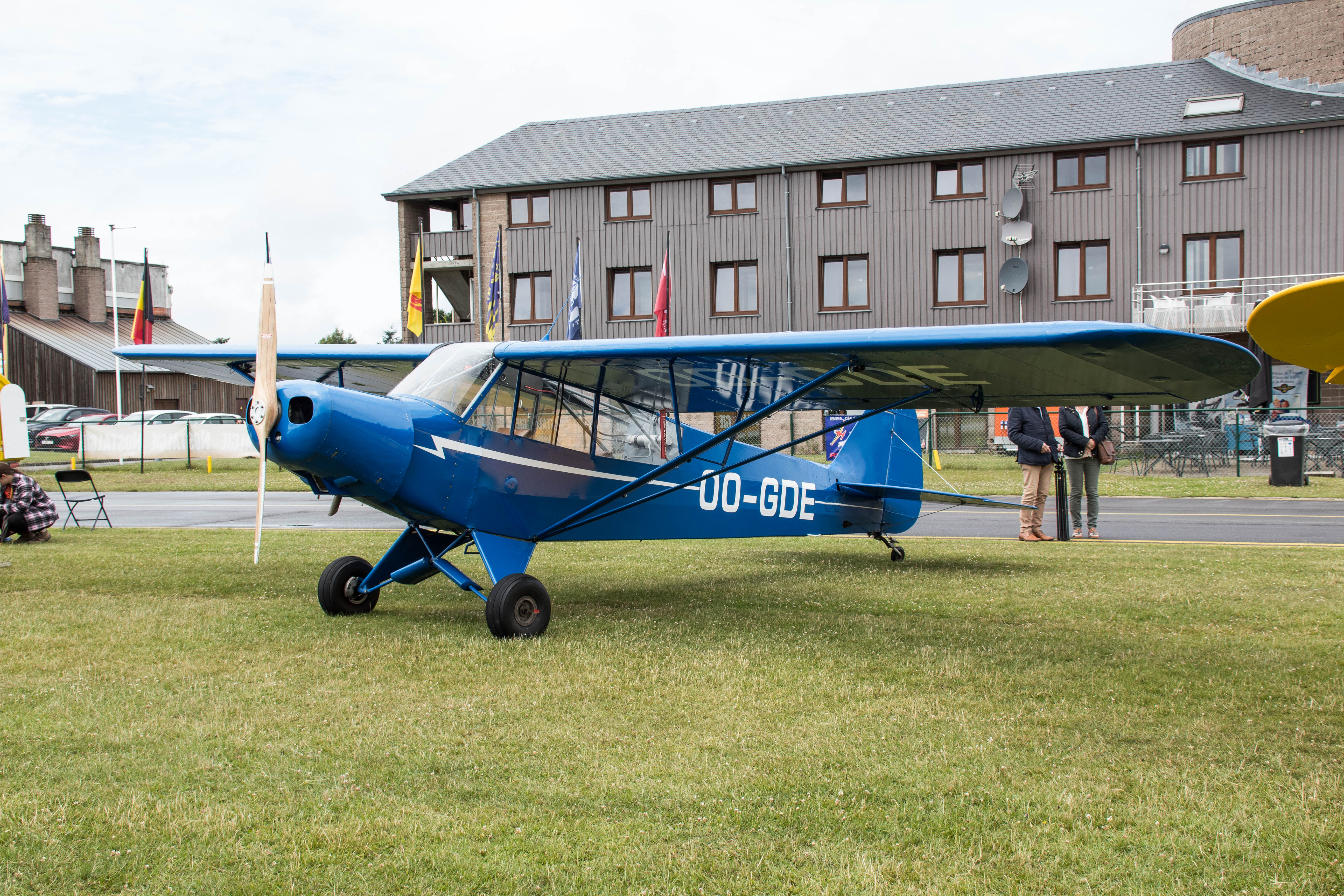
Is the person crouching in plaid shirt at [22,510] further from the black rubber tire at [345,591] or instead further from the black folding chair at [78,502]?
the black rubber tire at [345,591]

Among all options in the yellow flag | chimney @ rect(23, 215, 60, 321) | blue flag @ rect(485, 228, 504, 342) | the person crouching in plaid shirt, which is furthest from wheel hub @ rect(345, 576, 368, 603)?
chimney @ rect(23, 215, 60, 321)

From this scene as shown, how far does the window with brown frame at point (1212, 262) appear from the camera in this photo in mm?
30328

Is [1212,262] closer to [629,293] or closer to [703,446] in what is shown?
[629,293]

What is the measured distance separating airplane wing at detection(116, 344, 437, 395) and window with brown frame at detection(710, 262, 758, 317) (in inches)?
934

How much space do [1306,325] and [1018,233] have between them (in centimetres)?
2989

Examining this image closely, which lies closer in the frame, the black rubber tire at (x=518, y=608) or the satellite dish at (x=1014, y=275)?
the black rubber tire at (x=518, y=608)

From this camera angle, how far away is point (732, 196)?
112 feet

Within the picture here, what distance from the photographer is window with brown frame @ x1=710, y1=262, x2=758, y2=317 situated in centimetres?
3422

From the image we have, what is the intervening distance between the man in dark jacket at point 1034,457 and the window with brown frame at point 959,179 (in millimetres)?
20667

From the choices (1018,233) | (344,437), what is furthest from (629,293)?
(344,437)

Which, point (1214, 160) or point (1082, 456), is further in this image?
point (1214, 160)

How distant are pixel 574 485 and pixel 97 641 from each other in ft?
11.9

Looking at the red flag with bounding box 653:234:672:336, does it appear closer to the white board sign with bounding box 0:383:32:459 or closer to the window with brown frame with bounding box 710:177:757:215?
the window with brown frame with bounding box 710:177:757:215

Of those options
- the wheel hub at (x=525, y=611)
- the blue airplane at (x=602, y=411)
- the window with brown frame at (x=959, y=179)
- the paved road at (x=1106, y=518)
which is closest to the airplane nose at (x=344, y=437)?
the blue airplane at (x=602, y=411)
